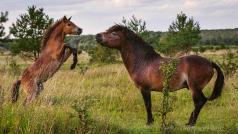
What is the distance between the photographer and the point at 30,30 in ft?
134

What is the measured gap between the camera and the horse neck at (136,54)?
12367 millimetres

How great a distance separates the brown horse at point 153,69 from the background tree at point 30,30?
28276 mm

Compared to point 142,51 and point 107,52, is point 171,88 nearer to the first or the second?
point 142,51

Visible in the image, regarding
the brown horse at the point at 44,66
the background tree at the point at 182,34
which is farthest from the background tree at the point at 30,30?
the brown horse at the point at 44,66

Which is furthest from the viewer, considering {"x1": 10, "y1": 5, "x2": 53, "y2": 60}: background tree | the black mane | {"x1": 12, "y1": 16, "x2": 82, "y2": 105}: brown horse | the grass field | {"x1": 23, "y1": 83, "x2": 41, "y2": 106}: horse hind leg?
{"x1": 10, "y1": 5, "x2": 53, "y2": 60}: background tree

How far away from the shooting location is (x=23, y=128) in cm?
952

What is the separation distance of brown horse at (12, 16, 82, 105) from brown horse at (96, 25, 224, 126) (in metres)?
0.94

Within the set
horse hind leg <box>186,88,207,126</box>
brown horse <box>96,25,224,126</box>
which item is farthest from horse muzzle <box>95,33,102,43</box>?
horse hind leg <box>186,88,207,126</box>

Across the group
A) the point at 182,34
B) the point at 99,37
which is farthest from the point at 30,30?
the point at 99,37

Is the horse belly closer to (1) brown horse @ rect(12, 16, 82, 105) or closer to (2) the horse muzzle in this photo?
(1) brown horse @ rect(12, 16, 82, 105)

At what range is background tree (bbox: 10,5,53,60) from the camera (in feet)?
133

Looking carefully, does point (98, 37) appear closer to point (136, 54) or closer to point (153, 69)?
point (136, 54)

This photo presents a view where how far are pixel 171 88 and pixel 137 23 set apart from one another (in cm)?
2602

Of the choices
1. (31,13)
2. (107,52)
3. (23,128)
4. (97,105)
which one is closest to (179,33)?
(107,52)
